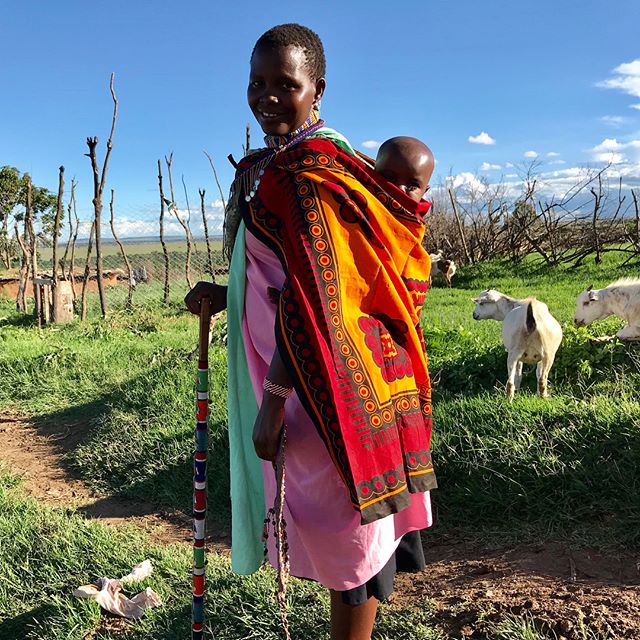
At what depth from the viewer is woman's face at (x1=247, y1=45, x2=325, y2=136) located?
1.45 metres

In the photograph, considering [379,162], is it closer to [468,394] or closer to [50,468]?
[468,394]

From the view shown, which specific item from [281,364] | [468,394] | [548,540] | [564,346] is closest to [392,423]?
[281,364]

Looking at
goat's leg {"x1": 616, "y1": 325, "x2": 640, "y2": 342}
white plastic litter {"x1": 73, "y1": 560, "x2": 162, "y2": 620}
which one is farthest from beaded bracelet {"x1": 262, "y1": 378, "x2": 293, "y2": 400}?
goat's leg {"x1": 616, "y1": 325, "x2": 640, "y2": 342}

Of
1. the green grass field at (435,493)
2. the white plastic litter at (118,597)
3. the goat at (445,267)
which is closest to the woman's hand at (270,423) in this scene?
the green grass field at (435,493)

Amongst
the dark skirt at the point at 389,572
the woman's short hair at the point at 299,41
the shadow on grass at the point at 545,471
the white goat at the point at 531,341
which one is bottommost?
the shadow on grass at the point at 545,471

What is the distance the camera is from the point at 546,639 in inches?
83.4

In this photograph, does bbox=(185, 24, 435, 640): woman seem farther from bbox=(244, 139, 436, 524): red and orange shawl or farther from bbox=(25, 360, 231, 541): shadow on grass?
bbox=(25, 360, 231, 541): shadow on grass

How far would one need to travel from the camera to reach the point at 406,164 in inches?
63.5

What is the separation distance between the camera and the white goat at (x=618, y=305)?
464 cm

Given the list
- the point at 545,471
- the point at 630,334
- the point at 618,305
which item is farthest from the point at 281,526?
the point at 618,305

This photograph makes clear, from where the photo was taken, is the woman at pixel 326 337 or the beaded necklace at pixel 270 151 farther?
the beaded necklace at pixel 270 151

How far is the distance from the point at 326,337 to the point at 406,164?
55 cm

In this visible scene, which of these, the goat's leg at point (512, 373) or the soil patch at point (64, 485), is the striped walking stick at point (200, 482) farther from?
the goat's leg at point (512, 373)

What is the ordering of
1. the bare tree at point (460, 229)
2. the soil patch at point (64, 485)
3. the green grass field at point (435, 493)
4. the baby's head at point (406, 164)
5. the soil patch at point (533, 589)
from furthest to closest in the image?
the bare tree at point (460, 229) → the soil patch at point (64, 485) → the green grass field at point (435, 493) → the soil patch at point (533, 589) → the baby's head at point (406, 164)
